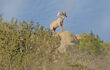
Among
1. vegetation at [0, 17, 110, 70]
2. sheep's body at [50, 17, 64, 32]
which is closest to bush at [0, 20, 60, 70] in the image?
vegetation at [0, 17, 110, 70]

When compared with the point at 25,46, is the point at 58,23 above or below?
above

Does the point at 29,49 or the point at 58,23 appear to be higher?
the point at 58,23

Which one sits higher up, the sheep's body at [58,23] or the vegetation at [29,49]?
the sheep's body at [58,23]

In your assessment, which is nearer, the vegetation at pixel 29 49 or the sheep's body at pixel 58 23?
the vegetation at pixel 29 49

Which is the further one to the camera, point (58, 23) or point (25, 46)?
point (58, 23)

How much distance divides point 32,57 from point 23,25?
2.64m

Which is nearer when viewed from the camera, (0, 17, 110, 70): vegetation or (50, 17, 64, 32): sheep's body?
(0, 17, 110, 70): vegetation

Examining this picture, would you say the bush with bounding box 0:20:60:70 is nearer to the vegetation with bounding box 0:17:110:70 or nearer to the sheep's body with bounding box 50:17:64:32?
the vegetation with bounding box 0:17:110:70

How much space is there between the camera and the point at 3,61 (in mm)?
15562

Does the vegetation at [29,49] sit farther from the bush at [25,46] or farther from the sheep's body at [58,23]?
the sheep's body at [58,23]

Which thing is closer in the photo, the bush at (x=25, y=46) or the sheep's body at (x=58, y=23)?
the bush at (x=25, y=46)

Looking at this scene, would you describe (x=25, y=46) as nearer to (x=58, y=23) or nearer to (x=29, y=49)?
(x=29, y=49)

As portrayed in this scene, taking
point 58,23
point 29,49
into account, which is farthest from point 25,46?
point 58,23

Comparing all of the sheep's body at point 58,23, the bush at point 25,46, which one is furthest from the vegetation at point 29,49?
the sheep's body at point 58,23
